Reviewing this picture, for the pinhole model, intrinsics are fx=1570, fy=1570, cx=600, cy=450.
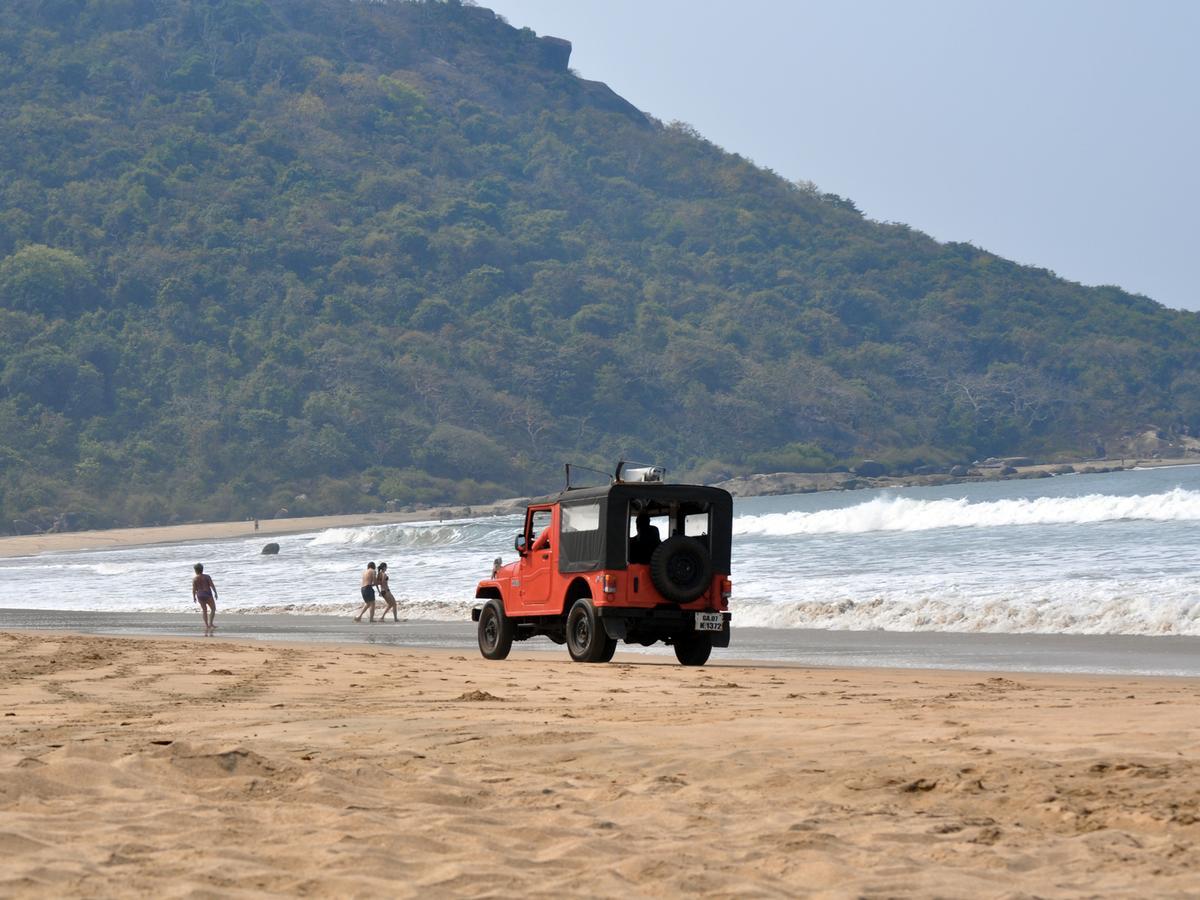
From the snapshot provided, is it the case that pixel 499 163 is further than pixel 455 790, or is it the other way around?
pixel 499 163

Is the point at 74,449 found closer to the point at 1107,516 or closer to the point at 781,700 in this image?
the point at 1107,516

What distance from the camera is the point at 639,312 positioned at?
460 ft

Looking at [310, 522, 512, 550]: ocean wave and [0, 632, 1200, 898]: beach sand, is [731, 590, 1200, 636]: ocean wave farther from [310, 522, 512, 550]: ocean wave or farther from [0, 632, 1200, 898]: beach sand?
[310, 522, 512, 550]: ocean wave

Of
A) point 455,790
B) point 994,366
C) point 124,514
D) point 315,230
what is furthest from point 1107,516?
point 994,366

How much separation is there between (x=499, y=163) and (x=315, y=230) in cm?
3945

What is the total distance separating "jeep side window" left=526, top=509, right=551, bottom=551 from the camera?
15.9 metres

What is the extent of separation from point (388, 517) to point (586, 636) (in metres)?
79.8

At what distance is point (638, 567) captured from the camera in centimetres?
1488

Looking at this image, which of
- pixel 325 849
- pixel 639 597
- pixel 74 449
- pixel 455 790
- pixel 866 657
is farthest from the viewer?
pixel 74 449

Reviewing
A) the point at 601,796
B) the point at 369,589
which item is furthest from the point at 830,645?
the point at 601,796

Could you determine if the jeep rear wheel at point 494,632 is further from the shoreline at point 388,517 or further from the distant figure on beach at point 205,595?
the shoreline at point 388,517

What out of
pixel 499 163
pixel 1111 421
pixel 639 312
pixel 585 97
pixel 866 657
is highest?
pixel 585 97

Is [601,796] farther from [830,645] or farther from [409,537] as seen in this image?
[409,537]

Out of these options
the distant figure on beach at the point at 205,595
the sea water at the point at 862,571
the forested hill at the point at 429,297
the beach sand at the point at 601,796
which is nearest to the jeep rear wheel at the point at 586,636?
the beach sand at the point at 601,796
